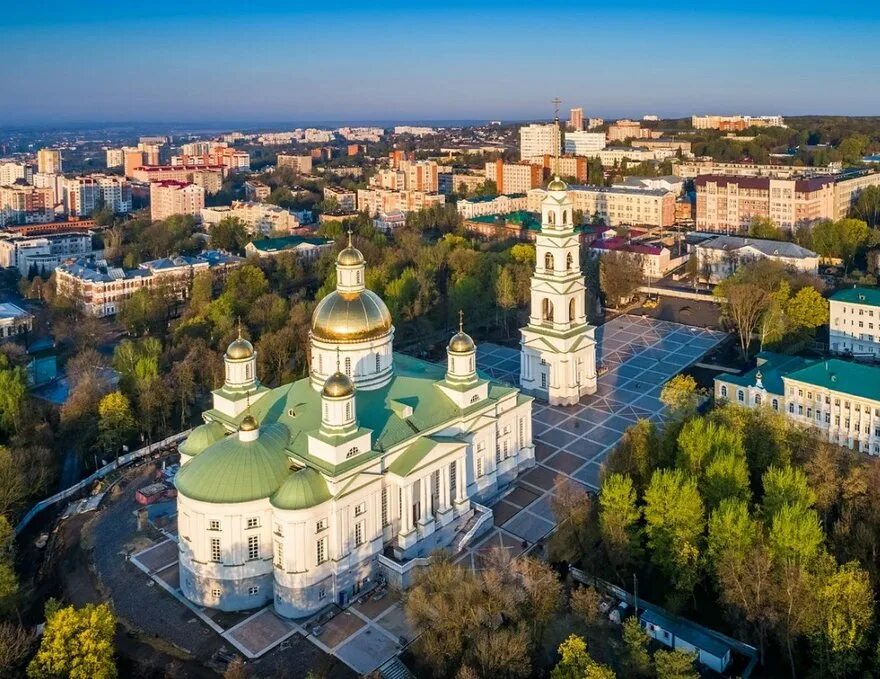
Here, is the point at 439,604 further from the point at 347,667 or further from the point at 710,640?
the point at 710,640

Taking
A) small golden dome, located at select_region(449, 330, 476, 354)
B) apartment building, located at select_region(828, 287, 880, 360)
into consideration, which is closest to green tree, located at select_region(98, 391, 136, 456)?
small golden dome, located at select_region(449, 330, 476, 354)

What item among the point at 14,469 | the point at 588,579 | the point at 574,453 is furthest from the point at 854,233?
the point at 14,469

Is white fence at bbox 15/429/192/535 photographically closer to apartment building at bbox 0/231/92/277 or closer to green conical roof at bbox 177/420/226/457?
green conical roof at bbox 177/420/226/457

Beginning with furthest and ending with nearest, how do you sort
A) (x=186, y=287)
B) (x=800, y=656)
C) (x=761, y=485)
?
1. (x=186, y=287)
2. (x=761, y=485)
3. (x=800, y=656)

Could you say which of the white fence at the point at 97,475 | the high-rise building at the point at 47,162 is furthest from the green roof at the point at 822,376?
the high-rise building at the point at 47,162

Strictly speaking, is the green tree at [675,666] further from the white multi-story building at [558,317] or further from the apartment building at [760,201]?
the apartment building at [760,201]
